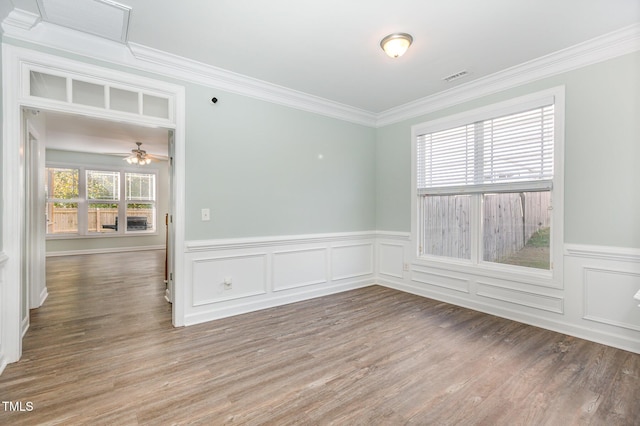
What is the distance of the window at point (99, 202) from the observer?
25.4 ft

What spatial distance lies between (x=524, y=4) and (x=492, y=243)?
2479mm

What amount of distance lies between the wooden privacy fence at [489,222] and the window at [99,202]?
321 inches

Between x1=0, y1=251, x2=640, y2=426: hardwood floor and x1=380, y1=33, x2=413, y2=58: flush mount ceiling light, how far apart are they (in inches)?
106

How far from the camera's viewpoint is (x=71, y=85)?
2.66m

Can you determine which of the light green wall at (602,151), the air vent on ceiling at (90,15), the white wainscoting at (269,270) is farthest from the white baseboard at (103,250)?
the light green wall at (602,151)

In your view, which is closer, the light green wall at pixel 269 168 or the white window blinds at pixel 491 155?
the white window blinds at pixel 491 155

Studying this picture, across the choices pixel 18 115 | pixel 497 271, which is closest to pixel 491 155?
pixel 497 271

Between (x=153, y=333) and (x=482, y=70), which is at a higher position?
(x=482, y=70)

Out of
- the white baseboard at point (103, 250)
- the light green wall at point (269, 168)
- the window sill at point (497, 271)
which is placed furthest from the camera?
the white baseboard at point (103, 250)

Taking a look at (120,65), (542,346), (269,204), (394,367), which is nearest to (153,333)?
(269,204)

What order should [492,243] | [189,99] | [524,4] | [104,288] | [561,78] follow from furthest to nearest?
[104,288] < [492,243] < [189,99] < [561,78] < [524,4]

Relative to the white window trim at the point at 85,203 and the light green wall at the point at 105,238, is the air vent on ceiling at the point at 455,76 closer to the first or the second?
the light green wall at the point at 105,238

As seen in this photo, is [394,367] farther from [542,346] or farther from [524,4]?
[524,4]

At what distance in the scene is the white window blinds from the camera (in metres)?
3.21
